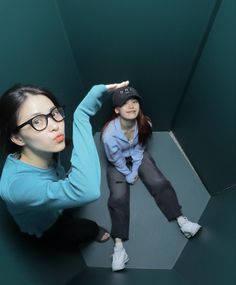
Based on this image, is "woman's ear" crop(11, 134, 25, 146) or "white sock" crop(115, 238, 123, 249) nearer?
"woman's ear" crop(11, 134, 25, 146)

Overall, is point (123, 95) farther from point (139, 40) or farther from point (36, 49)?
point (36, 49)

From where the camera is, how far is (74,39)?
4.61 ft

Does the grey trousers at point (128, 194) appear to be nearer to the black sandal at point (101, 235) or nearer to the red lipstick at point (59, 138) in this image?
the black sandal at point (101, 235)

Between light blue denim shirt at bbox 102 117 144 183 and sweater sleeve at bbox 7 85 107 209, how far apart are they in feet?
1.81

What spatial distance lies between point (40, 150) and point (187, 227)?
79 centimetres

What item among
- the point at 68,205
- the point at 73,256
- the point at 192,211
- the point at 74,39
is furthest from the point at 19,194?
the point at 192,211

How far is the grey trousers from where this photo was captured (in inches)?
60.1

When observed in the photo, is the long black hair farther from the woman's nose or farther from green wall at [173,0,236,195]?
green wall at [173,0,236,195]

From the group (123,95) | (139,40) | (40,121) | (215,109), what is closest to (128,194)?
(123,95)

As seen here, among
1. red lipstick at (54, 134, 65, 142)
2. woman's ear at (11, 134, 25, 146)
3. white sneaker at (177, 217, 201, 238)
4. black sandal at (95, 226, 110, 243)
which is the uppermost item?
woman's ear at (11, 134, 25, 146)

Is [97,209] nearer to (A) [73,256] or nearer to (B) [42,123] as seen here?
(A) [73,256]

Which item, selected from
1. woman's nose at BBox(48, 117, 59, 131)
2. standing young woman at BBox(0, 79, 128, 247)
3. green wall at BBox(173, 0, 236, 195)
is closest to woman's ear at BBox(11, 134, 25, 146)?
standing young woman at BBox(0, 79, 128, 247)

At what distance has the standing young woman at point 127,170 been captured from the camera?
144 centimetres

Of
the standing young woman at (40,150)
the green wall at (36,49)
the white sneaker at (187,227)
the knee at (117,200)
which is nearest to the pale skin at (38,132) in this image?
the standing young woman at (40,150)
